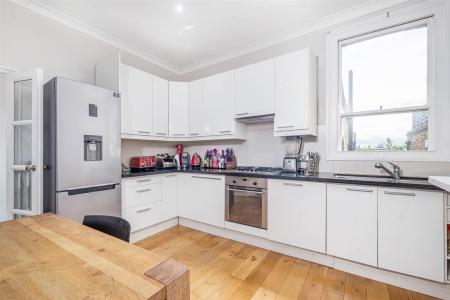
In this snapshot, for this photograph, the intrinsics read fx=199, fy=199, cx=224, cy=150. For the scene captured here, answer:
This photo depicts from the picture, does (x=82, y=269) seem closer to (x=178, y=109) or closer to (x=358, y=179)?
(x=358, y=179)

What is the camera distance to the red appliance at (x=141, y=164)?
8.85ft

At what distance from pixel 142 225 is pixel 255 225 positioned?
1.40 m

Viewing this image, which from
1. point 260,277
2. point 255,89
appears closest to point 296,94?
point 255,89

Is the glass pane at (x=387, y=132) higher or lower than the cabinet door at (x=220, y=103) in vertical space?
lower

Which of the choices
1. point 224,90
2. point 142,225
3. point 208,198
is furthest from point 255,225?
point 224,90

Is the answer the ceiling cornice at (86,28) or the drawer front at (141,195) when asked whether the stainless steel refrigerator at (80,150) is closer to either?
the drawer front at (141,195)

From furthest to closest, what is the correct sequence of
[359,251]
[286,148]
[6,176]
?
1. [286,148]
2. [6,176]
3. [359,251]

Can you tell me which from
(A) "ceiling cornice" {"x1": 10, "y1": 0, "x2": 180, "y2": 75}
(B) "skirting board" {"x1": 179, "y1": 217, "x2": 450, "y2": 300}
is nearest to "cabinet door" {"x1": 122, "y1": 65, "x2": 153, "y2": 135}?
(A) "ceiling cornice" {"x1": 10, "y1": 0, "x2": 180, "y2": 75}

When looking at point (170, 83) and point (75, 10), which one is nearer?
point (75, 10)

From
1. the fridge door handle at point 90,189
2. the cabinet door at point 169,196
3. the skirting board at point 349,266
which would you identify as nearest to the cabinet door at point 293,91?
the skirting board at point 349,266

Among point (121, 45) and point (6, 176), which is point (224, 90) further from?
point (6, 176)

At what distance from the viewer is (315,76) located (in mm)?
2363

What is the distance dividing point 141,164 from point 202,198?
37.4 inches

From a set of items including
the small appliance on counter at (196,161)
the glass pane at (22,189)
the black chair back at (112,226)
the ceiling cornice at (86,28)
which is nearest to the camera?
the black chair back at (112,226)
